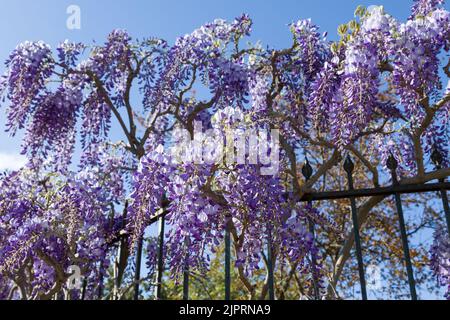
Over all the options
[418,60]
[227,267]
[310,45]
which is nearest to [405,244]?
[227,267]

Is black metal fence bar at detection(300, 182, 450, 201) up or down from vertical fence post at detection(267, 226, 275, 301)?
up

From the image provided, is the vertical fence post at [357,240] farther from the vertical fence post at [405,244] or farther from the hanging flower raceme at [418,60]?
the hanging flower raceme at [418,60]

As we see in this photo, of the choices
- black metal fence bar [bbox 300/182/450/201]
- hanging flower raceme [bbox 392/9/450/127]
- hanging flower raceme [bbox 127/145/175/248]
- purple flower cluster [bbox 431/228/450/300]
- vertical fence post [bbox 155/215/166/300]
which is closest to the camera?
black metal fence bar [bbox 300/182/450/201]

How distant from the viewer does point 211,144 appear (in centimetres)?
336

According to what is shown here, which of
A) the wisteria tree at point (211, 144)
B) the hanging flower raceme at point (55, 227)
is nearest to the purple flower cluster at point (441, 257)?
the wisteria tree at point (211, 144)

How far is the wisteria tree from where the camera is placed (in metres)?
3.43

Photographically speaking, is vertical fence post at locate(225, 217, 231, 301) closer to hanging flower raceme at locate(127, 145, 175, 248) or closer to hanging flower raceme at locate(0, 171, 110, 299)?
hanging flower raceme at locate(127, 145, 175, 248)

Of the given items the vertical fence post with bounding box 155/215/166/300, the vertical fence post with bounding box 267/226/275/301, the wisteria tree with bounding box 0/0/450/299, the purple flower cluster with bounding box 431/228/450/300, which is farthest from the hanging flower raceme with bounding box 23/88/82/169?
the purple flower cluster with bounding box 431/228/450/300

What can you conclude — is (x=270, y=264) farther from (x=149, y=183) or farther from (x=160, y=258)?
(x=149, y=183)

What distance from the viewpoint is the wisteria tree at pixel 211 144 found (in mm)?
3434

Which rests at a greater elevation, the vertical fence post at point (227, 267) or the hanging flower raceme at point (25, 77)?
the hanging flower raceme at point (25, 77)

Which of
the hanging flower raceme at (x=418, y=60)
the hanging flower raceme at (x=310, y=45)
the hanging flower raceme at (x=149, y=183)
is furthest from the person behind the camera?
the hanging flower raceme at (x=310, y=45)

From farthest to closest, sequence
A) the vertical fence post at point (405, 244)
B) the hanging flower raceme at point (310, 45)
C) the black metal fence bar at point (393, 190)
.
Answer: the hanging flower raceme at point (310, 45) → the black metal fence bar at point (393, 190) → the vertical fence post at point (405, 244)

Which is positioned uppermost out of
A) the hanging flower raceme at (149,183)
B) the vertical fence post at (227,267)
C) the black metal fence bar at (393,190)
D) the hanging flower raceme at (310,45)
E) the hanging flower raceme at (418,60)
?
the hanging flower raceme at (310,45)
